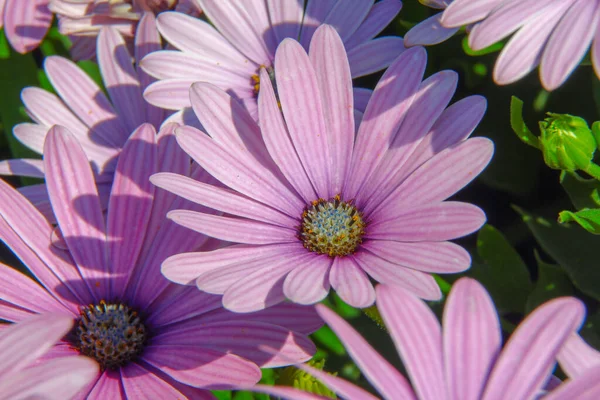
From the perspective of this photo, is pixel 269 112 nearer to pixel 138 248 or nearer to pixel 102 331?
pixel 138 248

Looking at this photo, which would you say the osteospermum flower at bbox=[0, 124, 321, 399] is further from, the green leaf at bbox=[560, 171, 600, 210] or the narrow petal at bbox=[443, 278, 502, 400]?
the green leaf at bbox=[560, 171, 600, 210]

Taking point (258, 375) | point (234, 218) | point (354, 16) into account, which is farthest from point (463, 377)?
point (354, 16)

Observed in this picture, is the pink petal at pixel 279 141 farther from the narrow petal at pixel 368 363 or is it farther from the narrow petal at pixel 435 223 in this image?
the narrow petal at pixel 368 363

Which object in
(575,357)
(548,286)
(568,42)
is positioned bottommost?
(548,286)

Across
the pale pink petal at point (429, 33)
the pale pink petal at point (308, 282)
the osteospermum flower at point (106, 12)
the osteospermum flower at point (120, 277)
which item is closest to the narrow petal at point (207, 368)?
the osteospermum flower at point (120, 277)

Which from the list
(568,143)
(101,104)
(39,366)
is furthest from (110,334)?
(568,143)

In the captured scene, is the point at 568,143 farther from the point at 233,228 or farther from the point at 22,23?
the point at 22,23
